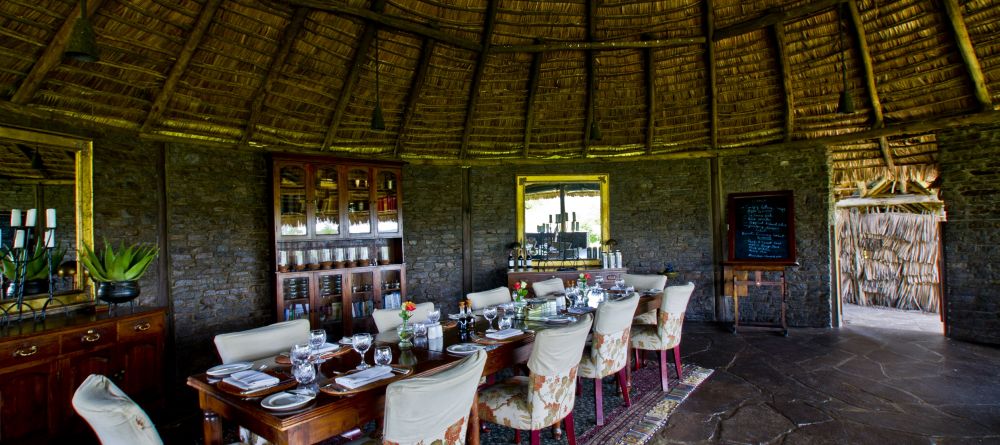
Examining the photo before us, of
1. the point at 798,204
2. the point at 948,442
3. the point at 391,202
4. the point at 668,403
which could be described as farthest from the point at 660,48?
the point at 948,442

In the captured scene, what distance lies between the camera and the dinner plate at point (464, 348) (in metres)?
3.15

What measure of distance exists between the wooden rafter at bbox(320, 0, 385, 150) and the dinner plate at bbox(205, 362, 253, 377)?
4289mm

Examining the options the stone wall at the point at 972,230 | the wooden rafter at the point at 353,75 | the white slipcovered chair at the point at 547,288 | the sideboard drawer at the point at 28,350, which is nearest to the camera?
the sideboard drawer at the point at 28,350

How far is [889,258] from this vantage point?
9.05m

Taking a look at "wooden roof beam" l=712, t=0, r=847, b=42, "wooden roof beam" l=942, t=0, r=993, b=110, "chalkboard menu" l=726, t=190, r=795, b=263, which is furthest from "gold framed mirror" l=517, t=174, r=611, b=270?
"wooden roof beam" l=942, t=0, r=993, b=110

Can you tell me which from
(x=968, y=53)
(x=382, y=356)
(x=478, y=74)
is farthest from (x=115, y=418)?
(x=968, y=53)

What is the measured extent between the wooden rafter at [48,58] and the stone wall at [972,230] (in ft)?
31.8

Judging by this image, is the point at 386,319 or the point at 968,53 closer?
the point at 386,319

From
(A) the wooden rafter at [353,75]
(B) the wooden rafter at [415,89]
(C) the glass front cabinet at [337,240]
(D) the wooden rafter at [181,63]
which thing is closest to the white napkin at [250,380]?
(C) the glass front cabinet at [337,240]

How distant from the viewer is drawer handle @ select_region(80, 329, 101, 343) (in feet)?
12.8

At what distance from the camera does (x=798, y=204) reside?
7551mm

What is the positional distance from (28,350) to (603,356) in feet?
13.8

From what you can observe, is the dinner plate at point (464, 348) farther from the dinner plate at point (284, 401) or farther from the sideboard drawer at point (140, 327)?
the sideboard drawer at point (140, 327)

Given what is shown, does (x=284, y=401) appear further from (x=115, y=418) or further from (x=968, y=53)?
(x=968, y=53)
